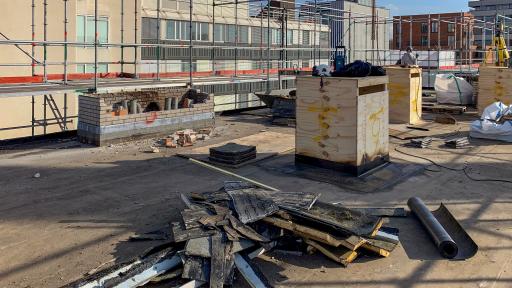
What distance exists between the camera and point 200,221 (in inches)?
204

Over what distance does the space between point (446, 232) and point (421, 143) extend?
5.87 metres

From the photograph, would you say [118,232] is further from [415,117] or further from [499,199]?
[415,117]

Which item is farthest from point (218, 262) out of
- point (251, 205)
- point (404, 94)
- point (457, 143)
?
point (404, 94)

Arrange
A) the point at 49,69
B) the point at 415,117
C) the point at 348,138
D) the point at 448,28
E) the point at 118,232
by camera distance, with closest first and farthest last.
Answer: the point at 118,232 < the point at 348,138 < the point at 415,117 < the point at 49,69 < the point at 448,28

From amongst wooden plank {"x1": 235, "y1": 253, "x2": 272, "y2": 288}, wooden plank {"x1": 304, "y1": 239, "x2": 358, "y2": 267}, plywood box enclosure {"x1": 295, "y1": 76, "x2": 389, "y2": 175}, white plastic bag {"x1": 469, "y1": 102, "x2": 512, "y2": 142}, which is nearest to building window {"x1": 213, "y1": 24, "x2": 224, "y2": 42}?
white plastic bag {"x1": 469, "y1": 102, "x2": 512, "y2": 142}

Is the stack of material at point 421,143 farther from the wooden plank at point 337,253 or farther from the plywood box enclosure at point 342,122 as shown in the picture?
the wooden plank at point 337,253

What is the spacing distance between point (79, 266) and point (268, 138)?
757 cm

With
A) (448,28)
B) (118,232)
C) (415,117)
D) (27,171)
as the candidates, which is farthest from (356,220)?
(448,28)

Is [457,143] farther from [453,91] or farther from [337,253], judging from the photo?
[453,91]

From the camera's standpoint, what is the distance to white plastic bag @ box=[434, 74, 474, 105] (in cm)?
1875

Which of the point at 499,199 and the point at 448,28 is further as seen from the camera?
the point at 448,28

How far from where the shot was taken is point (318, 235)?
4.98 m

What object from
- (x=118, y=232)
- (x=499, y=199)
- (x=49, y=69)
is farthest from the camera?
(x=49, y=69)

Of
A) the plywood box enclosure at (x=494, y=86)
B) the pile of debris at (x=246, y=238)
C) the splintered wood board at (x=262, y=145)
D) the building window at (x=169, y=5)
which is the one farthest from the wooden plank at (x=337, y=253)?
the building window at (x=169, y=5)
